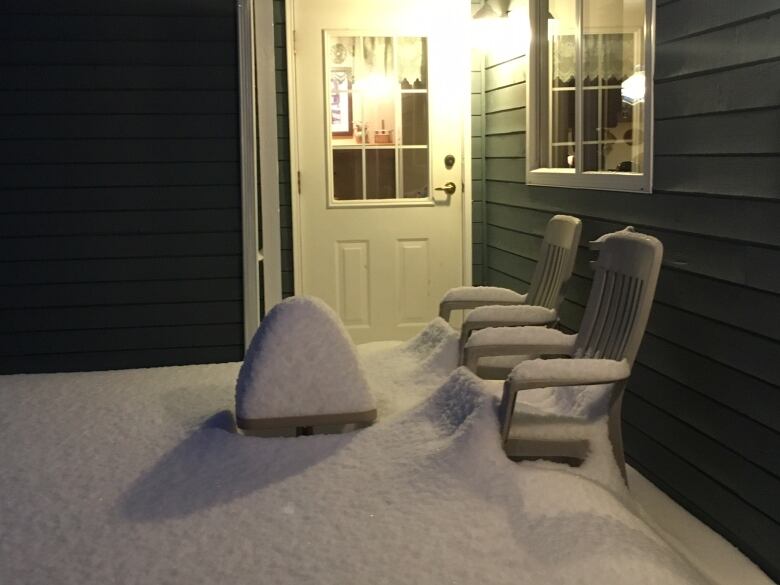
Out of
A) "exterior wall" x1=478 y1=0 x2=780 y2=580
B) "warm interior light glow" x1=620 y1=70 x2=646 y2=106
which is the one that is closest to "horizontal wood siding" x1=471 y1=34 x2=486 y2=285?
"warm interior light glow" x1=620 y1=70 x2=646 y2=106

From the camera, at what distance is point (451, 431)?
10.3ft

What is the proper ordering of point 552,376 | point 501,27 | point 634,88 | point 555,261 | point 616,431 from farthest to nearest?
point 501,27
point 555,261
point 634,88
point 616,431
point 552,376

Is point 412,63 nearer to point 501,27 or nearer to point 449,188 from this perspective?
point 501,27

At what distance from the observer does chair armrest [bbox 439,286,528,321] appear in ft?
15.1

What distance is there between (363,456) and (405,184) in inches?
123

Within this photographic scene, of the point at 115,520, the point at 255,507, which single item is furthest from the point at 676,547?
the point at 115,520

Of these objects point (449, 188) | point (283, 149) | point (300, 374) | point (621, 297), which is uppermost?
point (283, 149)

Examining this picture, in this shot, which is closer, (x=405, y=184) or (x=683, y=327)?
(x=683, y=327)

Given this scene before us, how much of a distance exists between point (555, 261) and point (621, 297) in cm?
119

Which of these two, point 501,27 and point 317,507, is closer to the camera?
point 317,507

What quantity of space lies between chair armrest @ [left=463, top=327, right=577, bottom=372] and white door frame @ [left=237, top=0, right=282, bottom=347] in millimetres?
1689

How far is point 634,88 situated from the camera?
4.02m

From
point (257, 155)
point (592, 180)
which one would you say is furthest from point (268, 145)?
point (592, 180)

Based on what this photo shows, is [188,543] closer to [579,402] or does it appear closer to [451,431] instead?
[451,431]
